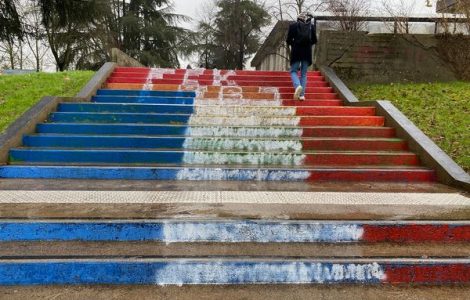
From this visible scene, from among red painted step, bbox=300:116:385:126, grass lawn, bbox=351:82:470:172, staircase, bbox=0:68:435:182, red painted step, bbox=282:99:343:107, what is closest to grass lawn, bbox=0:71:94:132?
staircase, bbox=0:68:435:182

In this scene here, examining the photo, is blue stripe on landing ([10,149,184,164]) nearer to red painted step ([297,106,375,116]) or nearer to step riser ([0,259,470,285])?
step riser ([0,259,470,285])

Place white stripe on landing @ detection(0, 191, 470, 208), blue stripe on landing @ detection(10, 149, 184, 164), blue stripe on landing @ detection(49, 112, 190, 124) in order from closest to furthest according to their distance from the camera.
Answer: white stripe on landing @ detection(0, 191, 470, 208), blue stripe on landing @ detection(10, 149, 184, 164), blue stripe on landing @ detection(49, 112, 190, 124)

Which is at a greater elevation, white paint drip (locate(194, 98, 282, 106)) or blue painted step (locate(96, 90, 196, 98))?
blue painted step (locate(96, 90, 196, 98))

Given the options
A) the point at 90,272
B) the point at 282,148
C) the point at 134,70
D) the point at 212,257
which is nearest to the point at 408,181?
the point at 282,148

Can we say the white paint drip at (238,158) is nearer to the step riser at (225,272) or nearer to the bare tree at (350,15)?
the step riser at (225,272)

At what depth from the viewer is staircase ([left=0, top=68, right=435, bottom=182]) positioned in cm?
516

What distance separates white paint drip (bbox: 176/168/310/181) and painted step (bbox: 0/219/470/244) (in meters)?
1.65

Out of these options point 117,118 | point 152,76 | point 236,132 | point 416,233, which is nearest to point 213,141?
point 236,132

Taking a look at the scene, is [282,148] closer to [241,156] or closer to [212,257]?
[241,156]

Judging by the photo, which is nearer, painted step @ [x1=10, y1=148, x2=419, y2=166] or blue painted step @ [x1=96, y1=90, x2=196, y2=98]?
painted step @ [x1=10, y1=148, x2=419, y2=166]

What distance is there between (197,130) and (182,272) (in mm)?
3512

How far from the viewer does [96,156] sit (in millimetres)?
5496

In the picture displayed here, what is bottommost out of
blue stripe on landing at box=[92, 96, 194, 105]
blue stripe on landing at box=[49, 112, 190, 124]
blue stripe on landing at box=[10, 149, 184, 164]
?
blue stripe on landing at box=[10, 149, 184, 164]

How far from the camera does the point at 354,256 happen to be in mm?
3273
